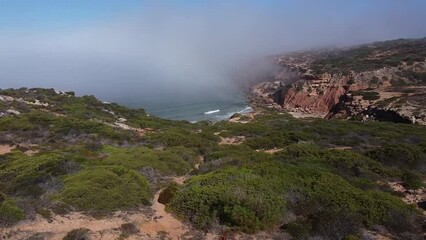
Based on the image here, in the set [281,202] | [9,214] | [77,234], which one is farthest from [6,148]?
[281,202]

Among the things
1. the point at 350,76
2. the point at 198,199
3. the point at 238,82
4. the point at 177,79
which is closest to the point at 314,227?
the point at 198,199

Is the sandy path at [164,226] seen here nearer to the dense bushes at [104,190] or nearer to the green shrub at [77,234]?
the dense bushes at [104,190]

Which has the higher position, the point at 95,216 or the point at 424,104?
the point at 95,216

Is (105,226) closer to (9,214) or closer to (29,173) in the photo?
(9,214)

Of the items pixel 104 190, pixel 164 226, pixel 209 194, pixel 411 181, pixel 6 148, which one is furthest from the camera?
pixel 6 148

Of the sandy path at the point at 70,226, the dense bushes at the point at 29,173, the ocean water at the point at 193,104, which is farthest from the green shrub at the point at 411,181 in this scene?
the ocean water at the point at 193,104

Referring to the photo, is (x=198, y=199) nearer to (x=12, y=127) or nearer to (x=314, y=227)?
(x=314, y=227)
